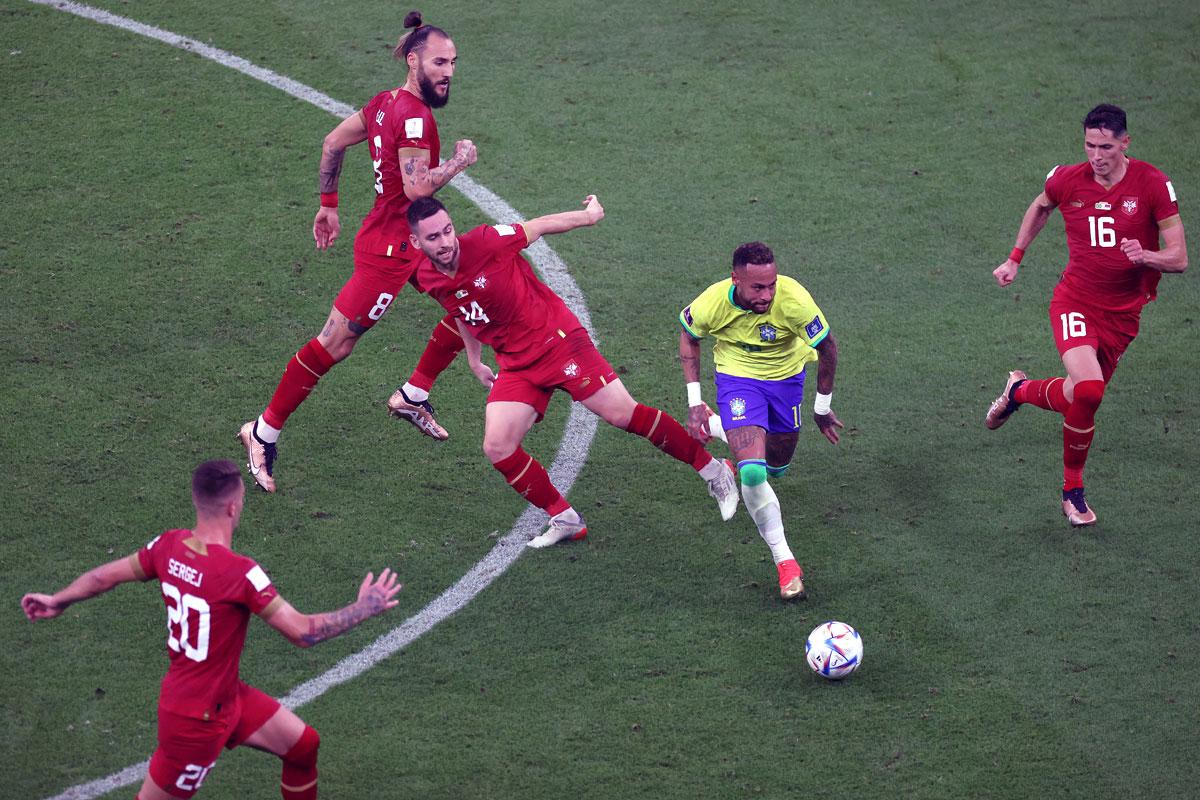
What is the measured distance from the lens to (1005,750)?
21.5 feet

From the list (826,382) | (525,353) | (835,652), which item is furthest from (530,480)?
(835,652)

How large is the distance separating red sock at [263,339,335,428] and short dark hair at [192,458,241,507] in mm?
2984

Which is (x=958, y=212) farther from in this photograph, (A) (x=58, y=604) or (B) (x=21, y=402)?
(A) (x=58, y=604)

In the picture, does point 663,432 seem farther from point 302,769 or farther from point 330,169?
point 302,769

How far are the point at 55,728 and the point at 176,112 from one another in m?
7.05

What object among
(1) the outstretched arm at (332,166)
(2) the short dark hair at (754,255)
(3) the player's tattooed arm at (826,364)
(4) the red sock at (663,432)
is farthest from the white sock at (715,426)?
(1) the outstretched arm at (332,166)

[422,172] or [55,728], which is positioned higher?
[422,172]

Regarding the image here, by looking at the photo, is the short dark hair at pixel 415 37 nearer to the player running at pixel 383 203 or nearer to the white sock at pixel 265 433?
the player running at pixel 383 203

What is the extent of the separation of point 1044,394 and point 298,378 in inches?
182

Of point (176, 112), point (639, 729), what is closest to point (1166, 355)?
point (639, 729)

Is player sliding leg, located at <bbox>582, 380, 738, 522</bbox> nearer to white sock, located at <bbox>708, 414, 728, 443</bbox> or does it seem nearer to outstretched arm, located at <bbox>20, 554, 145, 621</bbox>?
white sock, located at <bbox>708, 414, 728, 443</bbox>

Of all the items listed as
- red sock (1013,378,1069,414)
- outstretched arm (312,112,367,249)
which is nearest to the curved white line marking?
outstretched arm (312,112,367,249)

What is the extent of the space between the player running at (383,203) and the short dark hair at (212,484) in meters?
3.00

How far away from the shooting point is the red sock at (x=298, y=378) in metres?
8.45
